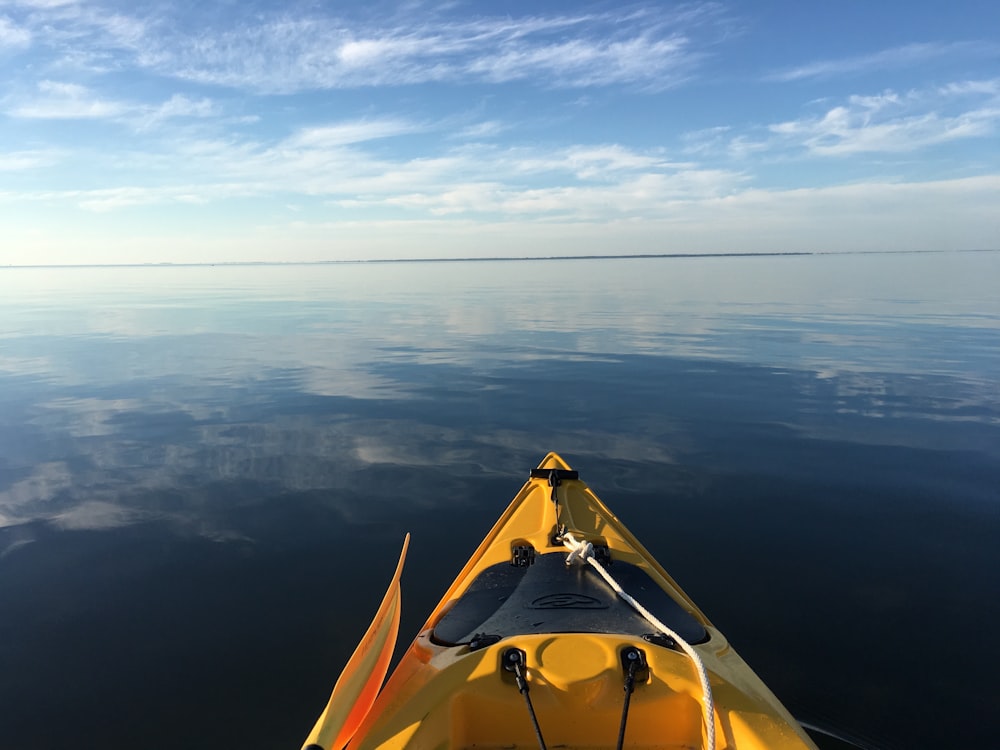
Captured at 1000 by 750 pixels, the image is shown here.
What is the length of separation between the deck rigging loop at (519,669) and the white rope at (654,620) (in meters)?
0.73

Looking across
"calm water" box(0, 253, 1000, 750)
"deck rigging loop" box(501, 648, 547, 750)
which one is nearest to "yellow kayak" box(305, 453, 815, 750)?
"deck rigging loop" box(501, 648, 547, 750)

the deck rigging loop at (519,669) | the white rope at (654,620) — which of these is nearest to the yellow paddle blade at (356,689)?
the deck rigging loop at (519,669)

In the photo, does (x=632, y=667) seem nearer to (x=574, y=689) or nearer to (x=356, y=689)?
(x=574, y=689)

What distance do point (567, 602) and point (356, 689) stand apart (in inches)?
59.8

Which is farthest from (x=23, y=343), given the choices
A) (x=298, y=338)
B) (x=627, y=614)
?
(x=627, y=614)

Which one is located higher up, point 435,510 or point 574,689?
point 574,689

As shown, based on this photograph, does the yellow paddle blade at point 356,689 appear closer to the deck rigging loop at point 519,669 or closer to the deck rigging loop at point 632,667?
the deck rigging loop at point 519,669

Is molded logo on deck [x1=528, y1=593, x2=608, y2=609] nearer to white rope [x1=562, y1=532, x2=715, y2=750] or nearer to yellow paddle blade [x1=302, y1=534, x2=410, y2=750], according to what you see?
white rope [x1=562, y1=532, x2=715, y2=750]

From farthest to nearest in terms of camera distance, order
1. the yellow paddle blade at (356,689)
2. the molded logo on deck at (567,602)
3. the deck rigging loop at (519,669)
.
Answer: the molded logo on deck at (567,602) < the deck rigging loop at (519,669) < the yellow paddle blade at (356,689)

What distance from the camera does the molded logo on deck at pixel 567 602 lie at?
13.1ft

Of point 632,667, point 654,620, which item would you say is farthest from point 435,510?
point 632,667

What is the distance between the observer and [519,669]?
3.03 metres

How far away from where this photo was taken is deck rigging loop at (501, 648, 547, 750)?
9.26ft

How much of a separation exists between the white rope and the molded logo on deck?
166mm
